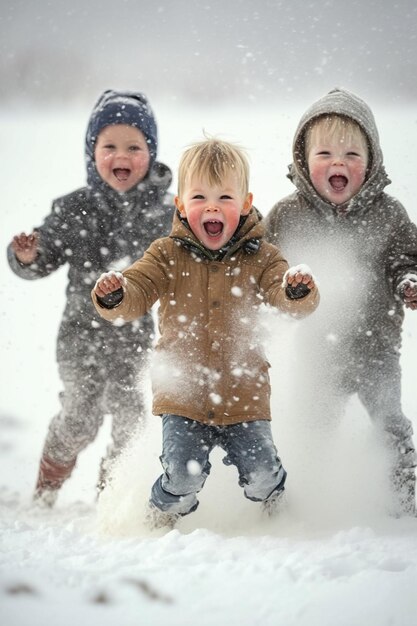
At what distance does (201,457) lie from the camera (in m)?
2.94

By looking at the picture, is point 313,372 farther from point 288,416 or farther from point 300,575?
point 300,575

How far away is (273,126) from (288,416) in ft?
34.5

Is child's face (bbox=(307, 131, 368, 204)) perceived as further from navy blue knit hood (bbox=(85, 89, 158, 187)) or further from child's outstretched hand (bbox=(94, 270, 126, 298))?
child's outstretched hand (bbox=(94, 270, 126, 298))

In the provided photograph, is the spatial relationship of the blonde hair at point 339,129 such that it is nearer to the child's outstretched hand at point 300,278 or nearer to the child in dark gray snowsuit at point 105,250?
the child in dark gray snowsuit at point 105,250

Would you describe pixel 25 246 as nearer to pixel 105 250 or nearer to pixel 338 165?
pixel 105 250

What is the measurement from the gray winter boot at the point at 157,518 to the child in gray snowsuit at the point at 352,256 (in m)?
0.94

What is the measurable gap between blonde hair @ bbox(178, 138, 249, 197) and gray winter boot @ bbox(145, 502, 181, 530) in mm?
1330

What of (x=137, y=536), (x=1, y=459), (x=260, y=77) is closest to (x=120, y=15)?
(x=260, y=77)

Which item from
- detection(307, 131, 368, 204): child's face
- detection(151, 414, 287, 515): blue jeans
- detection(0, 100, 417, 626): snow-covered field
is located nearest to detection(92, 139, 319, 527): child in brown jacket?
detection(151, 414, 287, 515): blue jeans

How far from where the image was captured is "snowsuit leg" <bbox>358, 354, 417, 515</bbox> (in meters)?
3.38

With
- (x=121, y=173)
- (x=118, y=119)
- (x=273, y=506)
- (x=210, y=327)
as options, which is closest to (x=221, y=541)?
(x=273, y=506)

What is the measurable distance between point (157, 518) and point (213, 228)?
123 cm

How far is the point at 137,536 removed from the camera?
304 cm

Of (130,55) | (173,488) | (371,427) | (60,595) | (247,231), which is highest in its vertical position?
(130,55)
